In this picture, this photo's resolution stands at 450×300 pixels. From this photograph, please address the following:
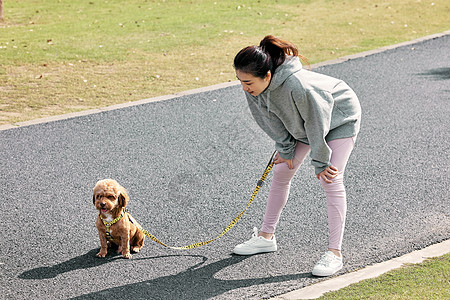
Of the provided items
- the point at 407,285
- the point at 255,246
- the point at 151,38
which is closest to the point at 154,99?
the point at 151,38

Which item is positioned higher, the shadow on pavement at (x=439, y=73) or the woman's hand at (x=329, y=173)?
the woman's hand at (x=329, y=173)

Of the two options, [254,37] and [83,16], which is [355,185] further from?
[83,16]

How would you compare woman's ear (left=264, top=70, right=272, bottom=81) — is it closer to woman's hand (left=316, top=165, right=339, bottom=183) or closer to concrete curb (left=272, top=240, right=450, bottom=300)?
woman's hand (left=316, top=165, right=339, bottom=183)

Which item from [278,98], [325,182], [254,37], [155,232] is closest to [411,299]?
[325,182]

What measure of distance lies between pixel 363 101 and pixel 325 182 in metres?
4.54

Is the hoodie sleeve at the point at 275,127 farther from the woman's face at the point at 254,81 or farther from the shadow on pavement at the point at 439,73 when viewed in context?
the shadow on pavement at the point at 439,73

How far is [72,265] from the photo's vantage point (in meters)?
4.36

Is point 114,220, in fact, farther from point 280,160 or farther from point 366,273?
point 366,273

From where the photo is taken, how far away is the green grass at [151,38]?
889cm

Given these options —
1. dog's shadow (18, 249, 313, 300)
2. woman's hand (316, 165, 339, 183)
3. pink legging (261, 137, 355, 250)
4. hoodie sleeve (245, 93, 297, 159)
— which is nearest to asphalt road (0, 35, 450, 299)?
dog's shadow (18, 249, 313, 300)

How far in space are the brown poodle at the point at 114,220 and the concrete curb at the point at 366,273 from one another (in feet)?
3.82

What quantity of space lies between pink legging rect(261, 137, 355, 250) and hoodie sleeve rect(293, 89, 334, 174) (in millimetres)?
157

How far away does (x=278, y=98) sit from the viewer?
Answer: 12.8 feet

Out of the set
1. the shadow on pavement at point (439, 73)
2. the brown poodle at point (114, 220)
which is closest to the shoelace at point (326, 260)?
the brown poodle at point (114, 220)
